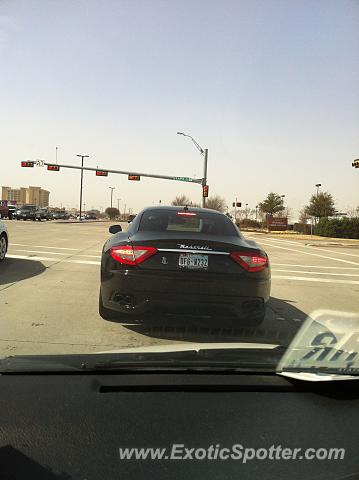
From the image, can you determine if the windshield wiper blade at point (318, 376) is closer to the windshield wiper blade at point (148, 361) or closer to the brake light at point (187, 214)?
the windshield wiper blade at point (148, 361)

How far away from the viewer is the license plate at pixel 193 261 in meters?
5.01

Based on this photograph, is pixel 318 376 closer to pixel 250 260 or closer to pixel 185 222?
pixel 250 260

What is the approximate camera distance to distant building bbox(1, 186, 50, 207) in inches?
6304

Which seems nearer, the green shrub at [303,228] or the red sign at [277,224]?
the red sign at [277,224]

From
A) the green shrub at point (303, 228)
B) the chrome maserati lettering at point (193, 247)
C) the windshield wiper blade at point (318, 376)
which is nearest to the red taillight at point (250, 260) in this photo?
the chrome maserati lettering at point (193, 247)

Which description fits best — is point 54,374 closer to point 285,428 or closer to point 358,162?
point 285,428

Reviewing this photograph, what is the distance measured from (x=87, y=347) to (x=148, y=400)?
2.47 m

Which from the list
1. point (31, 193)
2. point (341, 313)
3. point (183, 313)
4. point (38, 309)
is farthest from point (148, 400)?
point (31, 193)

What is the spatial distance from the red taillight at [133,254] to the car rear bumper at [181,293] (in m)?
0.12

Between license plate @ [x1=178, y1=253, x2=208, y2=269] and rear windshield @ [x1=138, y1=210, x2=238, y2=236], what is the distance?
2.12 feet

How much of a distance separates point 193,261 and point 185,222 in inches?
39.9

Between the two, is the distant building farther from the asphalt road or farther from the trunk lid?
the trunk lid

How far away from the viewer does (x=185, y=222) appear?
593cm

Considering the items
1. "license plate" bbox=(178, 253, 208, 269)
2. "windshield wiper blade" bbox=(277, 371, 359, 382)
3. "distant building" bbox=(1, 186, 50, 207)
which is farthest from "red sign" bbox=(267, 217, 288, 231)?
"distant building" bbox=(1, 186, 50, 207)
